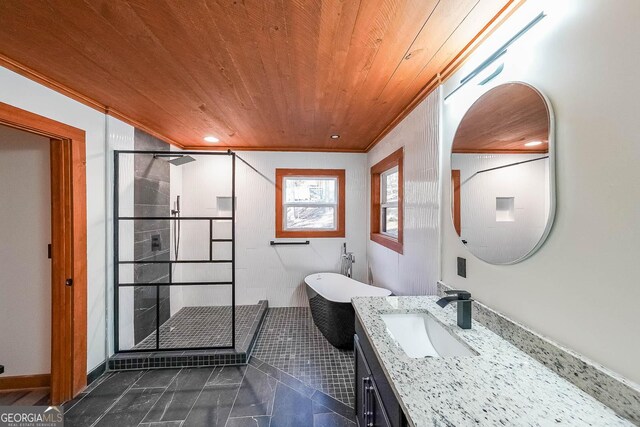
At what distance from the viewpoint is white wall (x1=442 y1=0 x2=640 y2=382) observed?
70 cm

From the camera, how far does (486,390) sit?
0.78 metres

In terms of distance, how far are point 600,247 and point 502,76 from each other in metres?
0.83

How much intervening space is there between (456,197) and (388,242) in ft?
4.20

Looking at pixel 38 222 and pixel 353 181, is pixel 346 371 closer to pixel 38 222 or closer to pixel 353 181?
pixel 353 181

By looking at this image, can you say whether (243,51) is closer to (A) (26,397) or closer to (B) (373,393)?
(B) (373,393)

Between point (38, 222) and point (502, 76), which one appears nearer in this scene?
point (502, 76)

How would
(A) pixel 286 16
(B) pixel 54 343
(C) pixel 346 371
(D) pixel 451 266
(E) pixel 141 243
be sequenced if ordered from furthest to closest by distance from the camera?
1. (E) pixel 141 243
2. (C) pixel 346 371
3. (B) pixel 54 343
4. (D) pixel 451 266
5. (A) pixel 286 16

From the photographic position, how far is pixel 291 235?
3529 millimetres

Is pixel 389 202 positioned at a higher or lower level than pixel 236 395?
higher

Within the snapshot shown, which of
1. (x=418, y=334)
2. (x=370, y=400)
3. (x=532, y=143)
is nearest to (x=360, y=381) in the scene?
(x=370, y=400)

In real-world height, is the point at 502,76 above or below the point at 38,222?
above

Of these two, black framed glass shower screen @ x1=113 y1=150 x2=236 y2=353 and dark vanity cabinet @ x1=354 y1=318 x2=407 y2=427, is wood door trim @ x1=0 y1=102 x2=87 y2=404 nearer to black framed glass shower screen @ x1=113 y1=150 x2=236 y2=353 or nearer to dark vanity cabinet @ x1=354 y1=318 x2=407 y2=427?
black framed glass shower screen @ x1=113 y1=150 x2=236 y2=353

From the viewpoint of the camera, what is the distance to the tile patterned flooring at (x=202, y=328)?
2496mm

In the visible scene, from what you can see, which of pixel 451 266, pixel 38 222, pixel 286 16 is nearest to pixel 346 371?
pixel 451 266
